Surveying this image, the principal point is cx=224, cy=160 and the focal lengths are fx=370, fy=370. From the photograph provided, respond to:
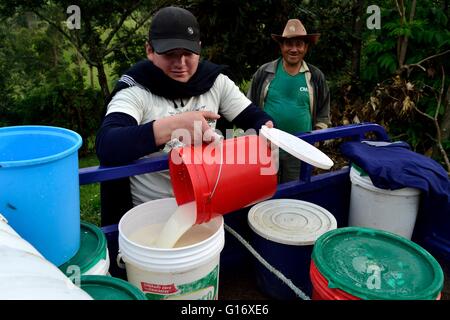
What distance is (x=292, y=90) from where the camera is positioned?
3.80 m

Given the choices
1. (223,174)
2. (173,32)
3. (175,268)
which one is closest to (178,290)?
(175,268)

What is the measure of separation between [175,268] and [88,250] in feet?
1.28

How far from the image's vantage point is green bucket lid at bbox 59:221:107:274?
147 cm

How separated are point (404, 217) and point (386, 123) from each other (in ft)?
8.54

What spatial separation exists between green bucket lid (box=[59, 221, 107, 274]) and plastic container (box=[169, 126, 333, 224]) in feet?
1.41

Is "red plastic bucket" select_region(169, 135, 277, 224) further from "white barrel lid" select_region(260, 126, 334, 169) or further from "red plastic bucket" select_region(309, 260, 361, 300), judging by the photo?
"red plastic bucket" select_region(309, 260, 361, 300)

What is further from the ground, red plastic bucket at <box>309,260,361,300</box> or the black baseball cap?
the black baseball cap

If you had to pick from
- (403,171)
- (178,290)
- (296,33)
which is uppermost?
(296,33)

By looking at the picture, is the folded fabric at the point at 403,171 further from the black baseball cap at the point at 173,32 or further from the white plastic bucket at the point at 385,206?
the black baseball cap at the point at 173,32

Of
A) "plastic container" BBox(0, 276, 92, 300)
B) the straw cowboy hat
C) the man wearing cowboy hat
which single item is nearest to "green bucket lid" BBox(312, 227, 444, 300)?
"plastic container" BBox(0, 276, 92, 300)

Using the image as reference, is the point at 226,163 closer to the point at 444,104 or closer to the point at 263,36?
the point at 444,104

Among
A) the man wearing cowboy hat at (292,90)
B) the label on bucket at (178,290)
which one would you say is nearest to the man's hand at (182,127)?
the label on bucket at (178,290)

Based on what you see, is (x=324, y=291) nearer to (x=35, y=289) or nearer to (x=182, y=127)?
(x=182, y=127)

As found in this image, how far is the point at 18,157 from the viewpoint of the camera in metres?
1.58
